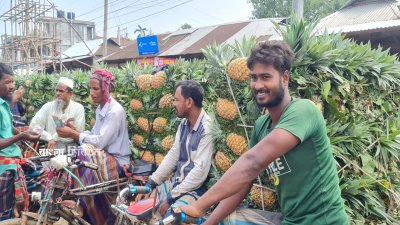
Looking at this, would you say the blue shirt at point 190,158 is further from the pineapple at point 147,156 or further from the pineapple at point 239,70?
the pineapple at point 147,156

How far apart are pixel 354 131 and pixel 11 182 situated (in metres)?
3.41

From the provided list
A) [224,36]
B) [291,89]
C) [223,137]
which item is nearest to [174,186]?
[223,137]

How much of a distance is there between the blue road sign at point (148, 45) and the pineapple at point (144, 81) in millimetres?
6109

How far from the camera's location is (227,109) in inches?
126

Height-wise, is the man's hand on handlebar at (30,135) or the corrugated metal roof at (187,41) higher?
the corrugated metal roof at (187,41)

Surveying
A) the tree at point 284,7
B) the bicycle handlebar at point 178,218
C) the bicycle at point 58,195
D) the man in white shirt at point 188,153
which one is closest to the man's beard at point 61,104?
the bicycle at point 58,195

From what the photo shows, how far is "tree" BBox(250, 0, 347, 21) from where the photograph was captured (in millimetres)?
31578

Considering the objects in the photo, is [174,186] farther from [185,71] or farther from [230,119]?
[185,71]

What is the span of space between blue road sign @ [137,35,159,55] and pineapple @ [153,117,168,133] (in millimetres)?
6565

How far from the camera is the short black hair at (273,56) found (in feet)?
6.25

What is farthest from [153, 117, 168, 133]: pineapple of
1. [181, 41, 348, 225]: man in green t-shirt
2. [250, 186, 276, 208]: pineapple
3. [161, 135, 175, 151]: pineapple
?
[181, 41, 348, 225]: man in green t-shirt

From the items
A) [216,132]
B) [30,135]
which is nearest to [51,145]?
[30,135]

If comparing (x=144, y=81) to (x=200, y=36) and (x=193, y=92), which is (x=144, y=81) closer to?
(x=193, y=92)

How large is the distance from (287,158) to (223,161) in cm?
139
